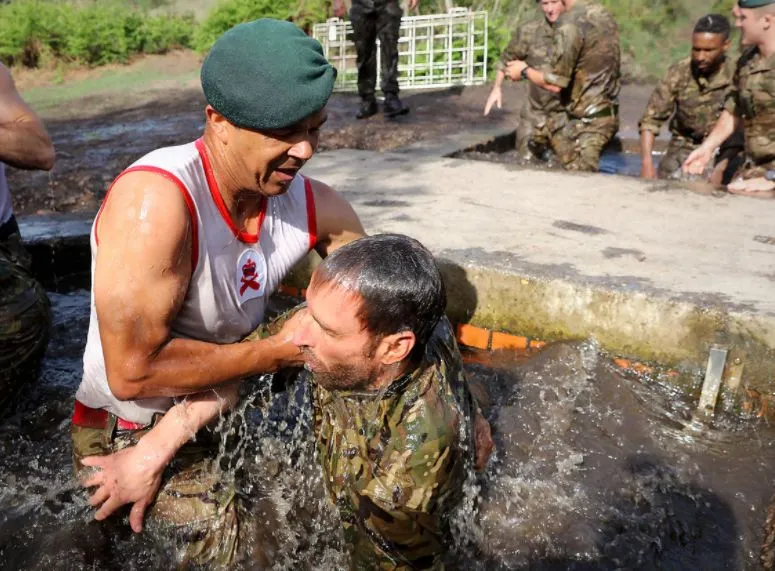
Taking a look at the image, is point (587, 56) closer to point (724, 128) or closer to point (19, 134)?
point (724, 128)

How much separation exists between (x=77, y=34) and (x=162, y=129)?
8946mm

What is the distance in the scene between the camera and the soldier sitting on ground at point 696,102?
6.51 meters

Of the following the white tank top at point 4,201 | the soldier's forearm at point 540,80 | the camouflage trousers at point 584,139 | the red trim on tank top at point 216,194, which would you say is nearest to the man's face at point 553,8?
the soldier's forearm at point 540,80

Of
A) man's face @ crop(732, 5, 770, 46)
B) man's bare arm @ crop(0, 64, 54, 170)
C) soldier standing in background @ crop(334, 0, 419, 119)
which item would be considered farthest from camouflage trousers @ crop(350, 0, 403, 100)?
man's bare arm @ crop(0, 64, 54, 170)

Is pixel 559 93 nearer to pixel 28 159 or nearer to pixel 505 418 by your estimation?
pixel 505 418

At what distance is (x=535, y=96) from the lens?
7301 millimetres

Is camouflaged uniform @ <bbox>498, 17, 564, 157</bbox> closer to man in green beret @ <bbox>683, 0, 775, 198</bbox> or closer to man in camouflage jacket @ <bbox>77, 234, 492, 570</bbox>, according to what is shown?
man in green beret @ <bbox>683, 0, 775, 198</bbox>

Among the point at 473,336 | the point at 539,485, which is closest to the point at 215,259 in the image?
the point at 539,485

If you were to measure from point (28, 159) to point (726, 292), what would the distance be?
3009 mm

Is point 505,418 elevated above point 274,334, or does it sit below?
below

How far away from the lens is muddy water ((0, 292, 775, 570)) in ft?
8.29

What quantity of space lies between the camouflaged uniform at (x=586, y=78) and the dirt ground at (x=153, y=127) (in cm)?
168

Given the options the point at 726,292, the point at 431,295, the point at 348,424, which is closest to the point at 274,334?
the point at 348,424

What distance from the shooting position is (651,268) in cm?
342
